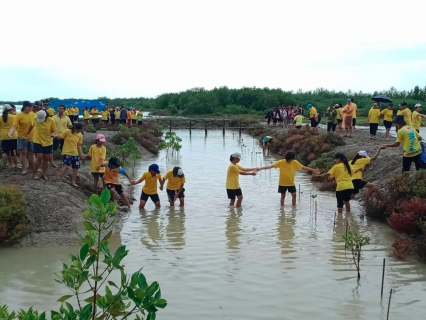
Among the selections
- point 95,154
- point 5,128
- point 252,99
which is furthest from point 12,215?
point 252,99

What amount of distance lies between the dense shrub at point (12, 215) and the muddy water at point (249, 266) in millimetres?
319

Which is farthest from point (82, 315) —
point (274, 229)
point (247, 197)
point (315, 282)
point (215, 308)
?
point (247, 197)

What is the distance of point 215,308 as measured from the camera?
6254 mm

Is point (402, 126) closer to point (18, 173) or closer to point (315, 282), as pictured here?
point (315, 282)

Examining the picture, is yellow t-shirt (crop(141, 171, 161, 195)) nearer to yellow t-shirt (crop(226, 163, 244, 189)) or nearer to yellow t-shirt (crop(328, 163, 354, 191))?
yellow t-shirt (crop(226, 163, 244, 189))

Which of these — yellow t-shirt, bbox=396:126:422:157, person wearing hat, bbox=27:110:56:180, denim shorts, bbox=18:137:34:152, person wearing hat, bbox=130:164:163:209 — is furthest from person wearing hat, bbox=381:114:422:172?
denim shorts, bbox=18:137:34:152

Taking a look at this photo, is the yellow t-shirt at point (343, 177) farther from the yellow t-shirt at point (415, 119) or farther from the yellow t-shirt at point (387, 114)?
the yellow t-shirt at point (387, 114)

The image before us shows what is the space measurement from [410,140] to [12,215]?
335 inches

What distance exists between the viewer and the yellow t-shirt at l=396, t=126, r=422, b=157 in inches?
440

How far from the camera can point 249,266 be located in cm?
782

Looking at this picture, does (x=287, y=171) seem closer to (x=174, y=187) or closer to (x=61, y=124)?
(x=174, y=187)

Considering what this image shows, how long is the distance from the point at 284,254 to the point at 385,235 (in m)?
2.53

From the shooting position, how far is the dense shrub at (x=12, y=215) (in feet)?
28.5

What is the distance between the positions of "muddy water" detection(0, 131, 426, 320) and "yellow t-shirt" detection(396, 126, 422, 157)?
1.92 m
